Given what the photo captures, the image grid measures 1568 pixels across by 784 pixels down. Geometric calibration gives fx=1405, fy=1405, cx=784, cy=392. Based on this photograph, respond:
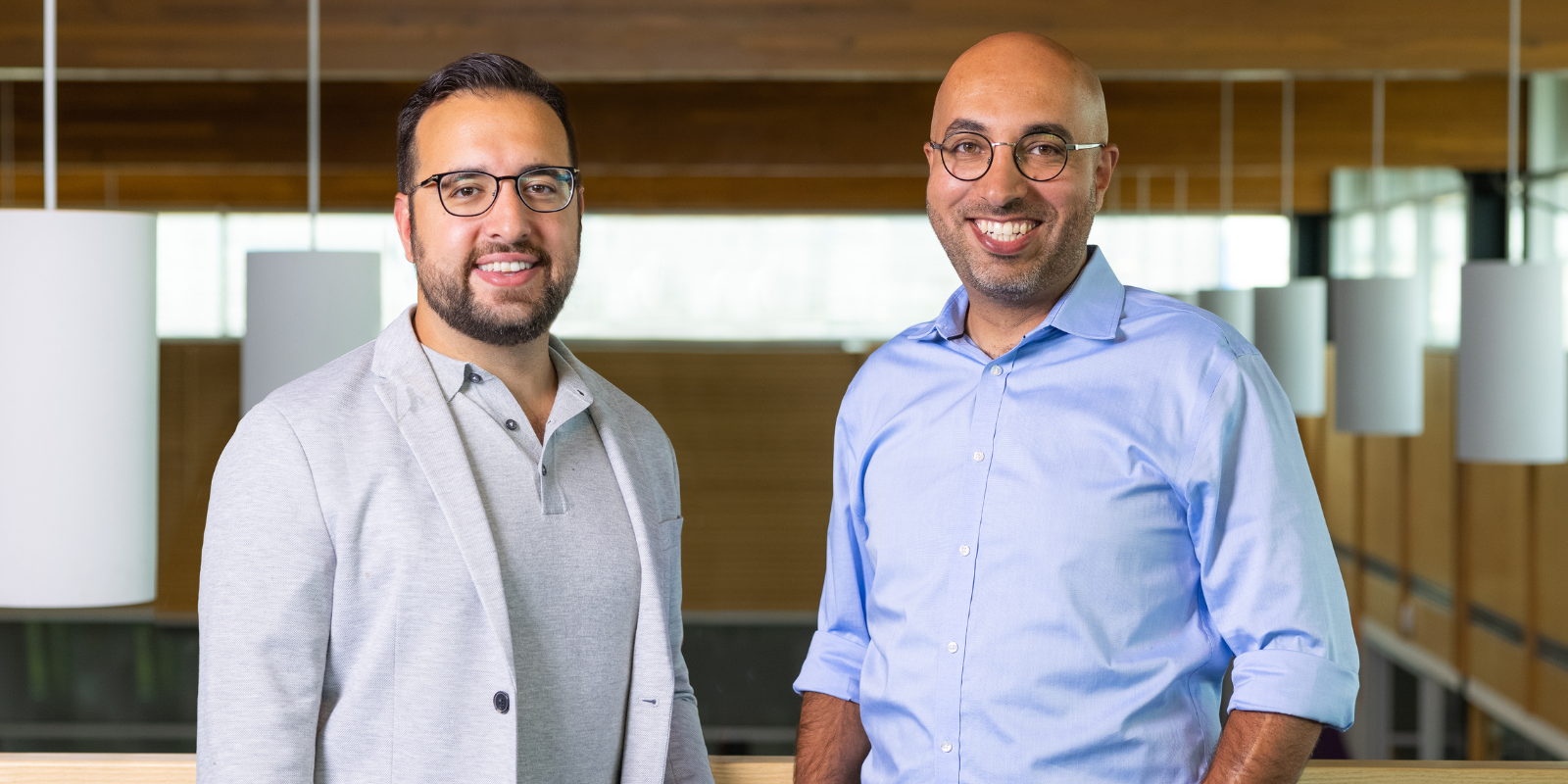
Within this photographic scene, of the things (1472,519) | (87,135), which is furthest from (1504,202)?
(87,135)

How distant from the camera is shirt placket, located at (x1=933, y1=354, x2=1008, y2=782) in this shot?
1.34 m

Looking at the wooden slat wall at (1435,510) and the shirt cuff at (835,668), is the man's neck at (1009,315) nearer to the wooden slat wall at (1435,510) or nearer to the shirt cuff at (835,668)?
the shirt cuff at (835,668)

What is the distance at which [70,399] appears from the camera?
152cm

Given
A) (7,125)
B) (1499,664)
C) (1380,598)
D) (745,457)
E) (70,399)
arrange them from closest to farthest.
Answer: (70,399), (7,125), (745,457), (1499,664), (1380,598)

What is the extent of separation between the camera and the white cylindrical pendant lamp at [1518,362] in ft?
10.9

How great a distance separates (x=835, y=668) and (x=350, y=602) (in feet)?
1.80

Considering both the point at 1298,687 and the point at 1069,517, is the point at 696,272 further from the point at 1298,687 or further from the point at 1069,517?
the point at 1298,687

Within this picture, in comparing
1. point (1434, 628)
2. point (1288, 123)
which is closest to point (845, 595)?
point (1288, 123)

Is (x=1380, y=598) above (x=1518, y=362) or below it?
below

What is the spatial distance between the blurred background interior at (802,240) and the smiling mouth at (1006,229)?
3.01ft

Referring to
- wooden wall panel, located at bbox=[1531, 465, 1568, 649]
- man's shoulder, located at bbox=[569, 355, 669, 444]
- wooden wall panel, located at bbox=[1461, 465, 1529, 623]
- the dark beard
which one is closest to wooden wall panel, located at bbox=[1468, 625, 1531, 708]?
wooden wall panel, located at bbox=[1461, 465, 1529, 623]

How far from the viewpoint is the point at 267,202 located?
8.45 meters

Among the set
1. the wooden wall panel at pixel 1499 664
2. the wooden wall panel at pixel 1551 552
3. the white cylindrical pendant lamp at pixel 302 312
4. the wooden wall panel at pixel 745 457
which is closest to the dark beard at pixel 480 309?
the white cylindrical pendant lamp at pixel 302 312

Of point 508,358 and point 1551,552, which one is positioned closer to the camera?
point 508,358
